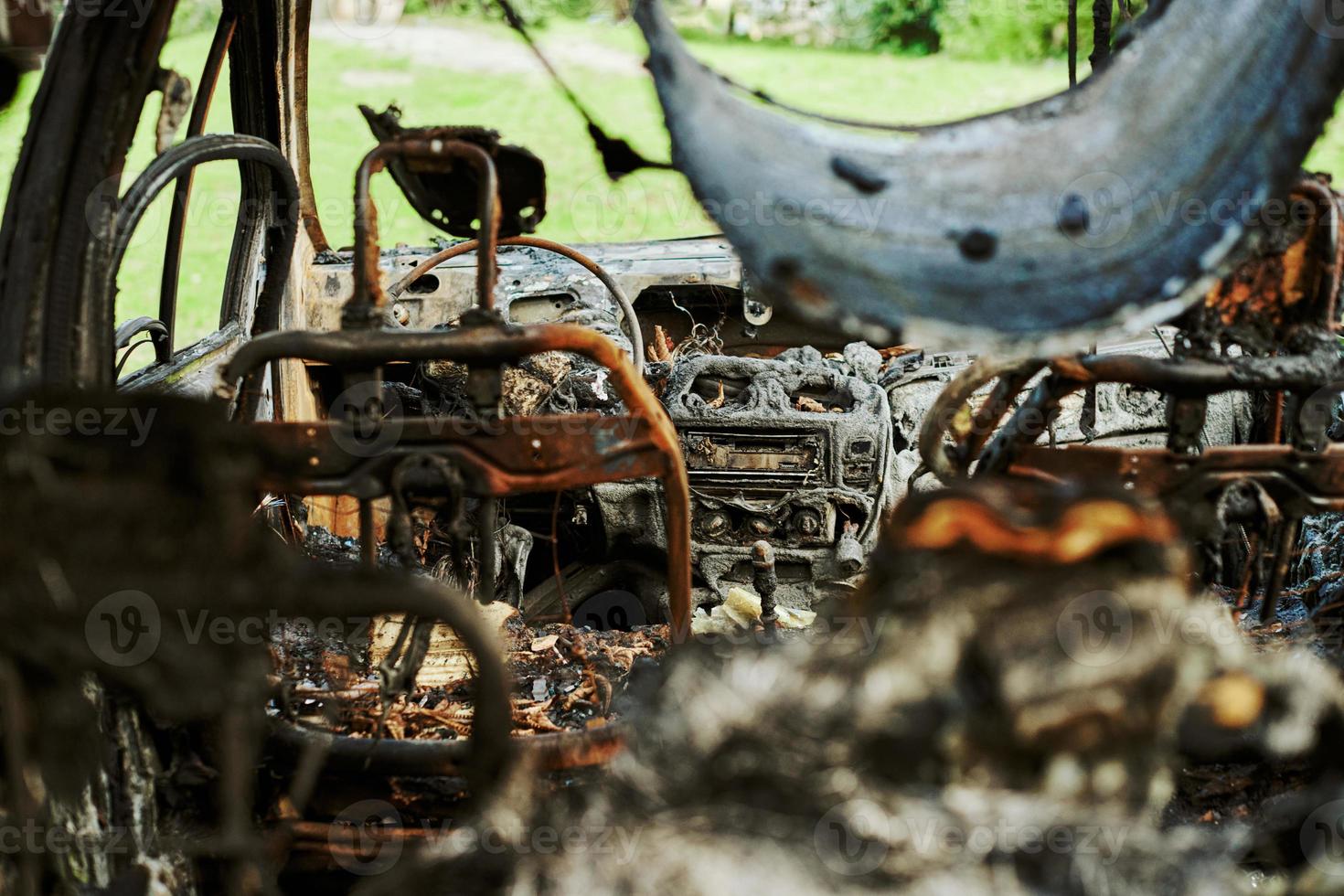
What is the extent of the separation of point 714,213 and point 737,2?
464 inches

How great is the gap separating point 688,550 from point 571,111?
43.7ft

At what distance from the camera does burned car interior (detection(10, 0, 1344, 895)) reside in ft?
4.97

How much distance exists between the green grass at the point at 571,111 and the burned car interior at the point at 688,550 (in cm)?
817

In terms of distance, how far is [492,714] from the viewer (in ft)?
6.25

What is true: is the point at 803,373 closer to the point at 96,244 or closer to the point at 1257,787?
the point at 1257,787

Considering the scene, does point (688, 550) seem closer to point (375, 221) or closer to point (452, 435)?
point (452, 435)

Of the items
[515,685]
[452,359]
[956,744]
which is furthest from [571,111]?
[956,744]

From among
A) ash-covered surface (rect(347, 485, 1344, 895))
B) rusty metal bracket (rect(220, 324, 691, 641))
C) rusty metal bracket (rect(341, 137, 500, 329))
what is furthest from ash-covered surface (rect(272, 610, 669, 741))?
ash-covered surface (rect(347, 485, 1344, 895))

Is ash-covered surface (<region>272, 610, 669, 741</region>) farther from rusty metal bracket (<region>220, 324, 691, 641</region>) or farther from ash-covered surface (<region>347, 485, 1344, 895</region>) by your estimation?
ash-covered surface (<region>347, 485, 1344, 895</region>)

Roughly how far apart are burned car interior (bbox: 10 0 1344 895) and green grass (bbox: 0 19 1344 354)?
817 cm

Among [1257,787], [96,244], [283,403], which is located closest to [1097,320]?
[1257,787]

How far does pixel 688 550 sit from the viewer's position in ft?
9.63

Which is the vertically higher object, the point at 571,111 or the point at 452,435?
the point at 452,435

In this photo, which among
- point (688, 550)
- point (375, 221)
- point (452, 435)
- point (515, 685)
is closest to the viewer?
point (452, 435)
